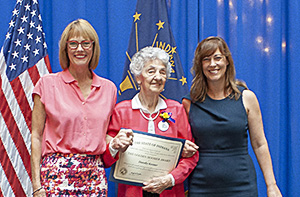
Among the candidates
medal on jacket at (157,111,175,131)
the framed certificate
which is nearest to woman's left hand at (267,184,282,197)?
the framed certificate

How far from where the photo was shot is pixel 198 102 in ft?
7.30

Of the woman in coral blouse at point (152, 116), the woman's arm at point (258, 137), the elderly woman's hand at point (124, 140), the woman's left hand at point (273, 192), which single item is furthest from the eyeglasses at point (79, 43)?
the woman's left hand at point (273, 192)

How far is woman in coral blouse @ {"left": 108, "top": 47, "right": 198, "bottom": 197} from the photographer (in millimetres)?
2057

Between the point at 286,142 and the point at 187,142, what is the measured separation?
5.44 ft

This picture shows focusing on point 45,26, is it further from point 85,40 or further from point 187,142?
point 187,142

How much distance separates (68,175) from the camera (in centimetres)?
190

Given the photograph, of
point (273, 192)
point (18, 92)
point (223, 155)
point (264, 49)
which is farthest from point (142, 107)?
point (264, 49)

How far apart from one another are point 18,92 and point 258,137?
1907 mm

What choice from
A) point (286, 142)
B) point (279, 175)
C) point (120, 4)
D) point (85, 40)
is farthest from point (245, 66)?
point (85, 40)

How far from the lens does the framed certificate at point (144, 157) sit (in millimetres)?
1983

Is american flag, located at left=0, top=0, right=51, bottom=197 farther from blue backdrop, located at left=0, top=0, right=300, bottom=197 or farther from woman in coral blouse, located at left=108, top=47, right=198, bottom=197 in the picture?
woman in coral blouse, located at left=108, top=47, right=198, bottom=197

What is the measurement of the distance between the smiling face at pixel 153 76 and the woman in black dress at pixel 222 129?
283mm

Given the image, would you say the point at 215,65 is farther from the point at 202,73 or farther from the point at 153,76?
the point at 153,76

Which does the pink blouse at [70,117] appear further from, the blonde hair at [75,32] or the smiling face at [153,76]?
the smiling face at [153,76]
